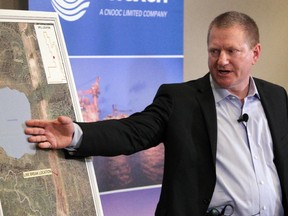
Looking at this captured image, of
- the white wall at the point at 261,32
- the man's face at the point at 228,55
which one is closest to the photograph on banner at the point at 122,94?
the white wall at the point at 261,32

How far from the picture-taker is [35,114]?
5.92ft

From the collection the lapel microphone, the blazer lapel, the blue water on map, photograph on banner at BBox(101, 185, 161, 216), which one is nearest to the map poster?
the blue water on map

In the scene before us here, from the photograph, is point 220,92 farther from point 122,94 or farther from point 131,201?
point 131,201

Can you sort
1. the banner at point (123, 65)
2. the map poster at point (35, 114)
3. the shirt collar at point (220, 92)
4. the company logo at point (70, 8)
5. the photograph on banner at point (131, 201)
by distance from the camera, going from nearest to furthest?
the map poster at point (35, 114)
the shirt collar at point (220, 92)
the company logo at point (70, 8)
the banner at point (123, 65)
the photograph on banner at point (131, 201)

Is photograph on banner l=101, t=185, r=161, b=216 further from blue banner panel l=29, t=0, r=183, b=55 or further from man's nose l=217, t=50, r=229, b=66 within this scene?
man's nose l=217, t=50, r=229, b=66

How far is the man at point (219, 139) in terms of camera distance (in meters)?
2.05

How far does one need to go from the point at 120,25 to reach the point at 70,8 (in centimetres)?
34

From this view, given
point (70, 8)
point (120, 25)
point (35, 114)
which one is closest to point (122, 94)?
point (120, 25)

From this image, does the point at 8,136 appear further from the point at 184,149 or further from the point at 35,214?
the point at 184,149

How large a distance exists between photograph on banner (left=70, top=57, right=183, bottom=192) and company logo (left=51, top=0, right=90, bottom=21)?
23cm

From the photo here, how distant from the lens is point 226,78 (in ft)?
6.87

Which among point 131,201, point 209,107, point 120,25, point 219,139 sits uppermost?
point 120,25

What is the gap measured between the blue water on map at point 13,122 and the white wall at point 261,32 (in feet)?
6.74

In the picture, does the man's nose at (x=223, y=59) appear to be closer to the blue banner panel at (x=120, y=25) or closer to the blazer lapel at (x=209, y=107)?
the blazer lapel at (x=209, y=107)
